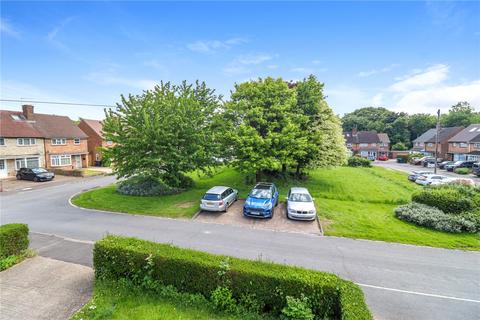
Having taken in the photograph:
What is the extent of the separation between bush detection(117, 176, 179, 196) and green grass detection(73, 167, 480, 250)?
78 cm

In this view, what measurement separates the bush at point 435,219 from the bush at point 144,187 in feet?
52.1

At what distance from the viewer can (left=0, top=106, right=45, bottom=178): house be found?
26792 millimetres

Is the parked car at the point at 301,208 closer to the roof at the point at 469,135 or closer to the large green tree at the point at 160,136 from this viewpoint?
the large green tree at the point at 160,136

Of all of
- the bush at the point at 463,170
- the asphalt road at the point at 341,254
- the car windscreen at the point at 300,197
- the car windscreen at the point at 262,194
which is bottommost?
the asphalt road at the point at 341,254

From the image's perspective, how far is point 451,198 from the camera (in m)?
13.9

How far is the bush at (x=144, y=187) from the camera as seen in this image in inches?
746

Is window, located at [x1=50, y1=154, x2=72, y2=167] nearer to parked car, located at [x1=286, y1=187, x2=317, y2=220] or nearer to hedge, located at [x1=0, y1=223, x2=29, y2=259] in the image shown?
hedge, located at [x1=0, y1=223, x2=29, y2=259]

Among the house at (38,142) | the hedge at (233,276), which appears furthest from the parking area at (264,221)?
the house at (38,142)

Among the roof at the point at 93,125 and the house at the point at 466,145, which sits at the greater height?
the roof at the point at 93,125

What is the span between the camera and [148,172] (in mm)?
18219

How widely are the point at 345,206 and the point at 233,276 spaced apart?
493 inches

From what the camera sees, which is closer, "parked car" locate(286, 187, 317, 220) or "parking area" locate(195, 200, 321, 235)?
"parking area" locate(195, 200, 321, 235)

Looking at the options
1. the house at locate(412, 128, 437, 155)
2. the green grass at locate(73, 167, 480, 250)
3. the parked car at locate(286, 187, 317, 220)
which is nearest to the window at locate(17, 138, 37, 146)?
the green grass at locate(73, 167, 480, 250)

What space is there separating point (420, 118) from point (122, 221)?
90108 mm
